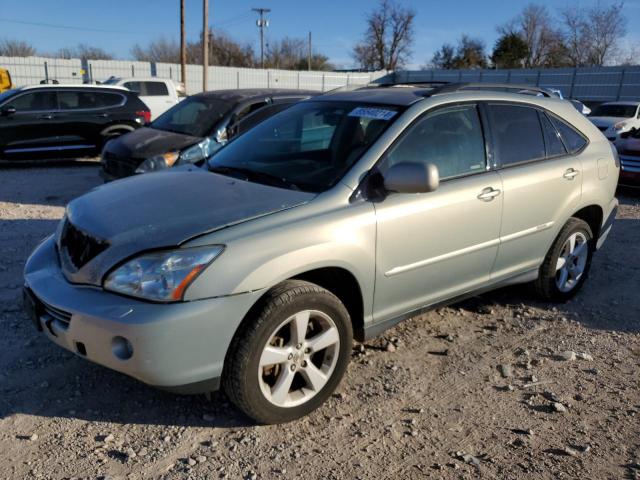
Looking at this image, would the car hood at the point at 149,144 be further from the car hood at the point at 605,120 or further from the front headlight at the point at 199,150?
the car hood at the point at 605,120

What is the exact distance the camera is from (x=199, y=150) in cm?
756

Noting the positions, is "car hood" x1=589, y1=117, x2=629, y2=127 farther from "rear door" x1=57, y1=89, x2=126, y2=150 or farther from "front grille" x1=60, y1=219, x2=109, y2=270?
"front grille" x1=60, y1=219, x2=109, y2=270

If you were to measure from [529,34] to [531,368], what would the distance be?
2338 inches

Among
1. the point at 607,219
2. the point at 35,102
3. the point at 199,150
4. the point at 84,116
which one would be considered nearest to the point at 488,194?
the point at 607,219

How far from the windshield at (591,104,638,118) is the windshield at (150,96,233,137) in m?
12.9

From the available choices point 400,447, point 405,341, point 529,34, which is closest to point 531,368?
point 405,341

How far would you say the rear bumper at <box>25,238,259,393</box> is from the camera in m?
2.63

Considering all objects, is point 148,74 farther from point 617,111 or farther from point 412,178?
point 412,178

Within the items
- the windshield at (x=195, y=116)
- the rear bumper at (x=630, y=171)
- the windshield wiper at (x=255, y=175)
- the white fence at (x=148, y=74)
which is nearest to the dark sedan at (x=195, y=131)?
the windshield at (x=195, y=116)

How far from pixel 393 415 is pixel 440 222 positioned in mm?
1180

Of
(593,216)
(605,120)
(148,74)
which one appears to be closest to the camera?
(593,216)

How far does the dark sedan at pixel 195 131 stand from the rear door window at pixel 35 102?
393 cm

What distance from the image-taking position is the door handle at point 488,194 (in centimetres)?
386

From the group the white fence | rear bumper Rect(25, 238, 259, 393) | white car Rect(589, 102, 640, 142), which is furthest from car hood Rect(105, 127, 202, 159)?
the white fence
